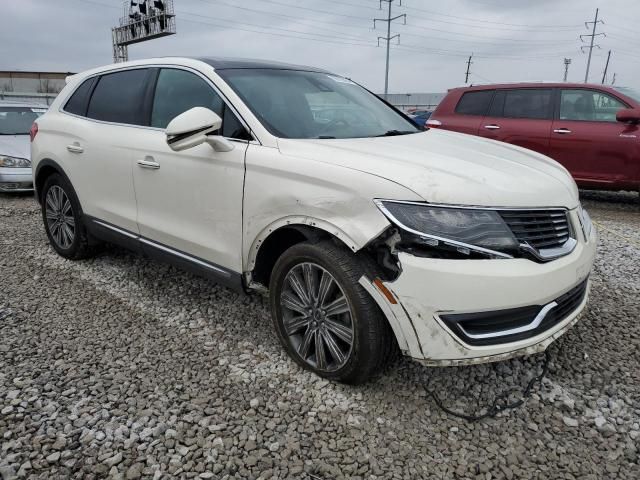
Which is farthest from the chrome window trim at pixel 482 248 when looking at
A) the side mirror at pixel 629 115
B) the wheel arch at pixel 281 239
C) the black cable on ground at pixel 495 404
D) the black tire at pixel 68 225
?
the side mirror at pixel 629 115

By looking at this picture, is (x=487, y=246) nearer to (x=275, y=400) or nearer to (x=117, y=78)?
(x=275, y=400)

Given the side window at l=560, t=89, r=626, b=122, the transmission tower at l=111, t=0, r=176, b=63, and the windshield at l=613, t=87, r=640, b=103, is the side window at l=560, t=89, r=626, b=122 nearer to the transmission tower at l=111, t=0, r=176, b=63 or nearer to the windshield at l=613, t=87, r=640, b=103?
the windshield at l=613, t=87, r=640, b=103

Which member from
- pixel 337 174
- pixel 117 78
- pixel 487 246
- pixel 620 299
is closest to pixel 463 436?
pixel 487 246

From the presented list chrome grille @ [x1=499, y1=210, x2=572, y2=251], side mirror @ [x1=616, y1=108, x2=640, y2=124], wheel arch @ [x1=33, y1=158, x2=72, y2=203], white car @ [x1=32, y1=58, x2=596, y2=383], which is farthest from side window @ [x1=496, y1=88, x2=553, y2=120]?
wheel arch @ [x1=33, y1=158, x2=72, y2=203]

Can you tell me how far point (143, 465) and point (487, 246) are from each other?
5.79 ft

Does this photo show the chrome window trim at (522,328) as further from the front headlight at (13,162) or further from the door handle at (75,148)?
Answer: the front headlight at (13,162)

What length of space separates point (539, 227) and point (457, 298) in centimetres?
60

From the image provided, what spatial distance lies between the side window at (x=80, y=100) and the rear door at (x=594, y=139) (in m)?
5.91

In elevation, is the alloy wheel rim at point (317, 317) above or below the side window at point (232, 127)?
below

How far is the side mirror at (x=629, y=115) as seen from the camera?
648 centimetres

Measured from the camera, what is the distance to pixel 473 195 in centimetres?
227

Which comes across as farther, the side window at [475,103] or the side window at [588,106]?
the side window at [475,103]

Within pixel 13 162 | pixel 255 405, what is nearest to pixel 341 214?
pixel 255 405

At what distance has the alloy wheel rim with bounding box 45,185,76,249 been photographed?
448 cm
